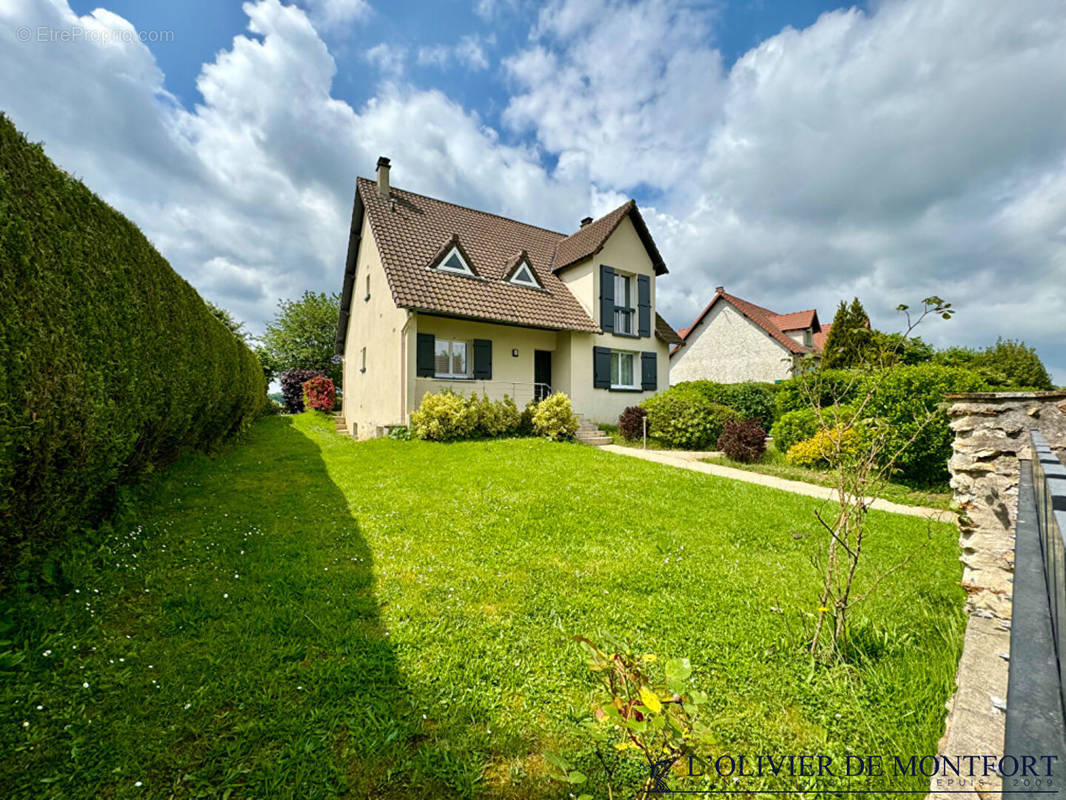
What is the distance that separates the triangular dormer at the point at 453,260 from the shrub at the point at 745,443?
8.76 m

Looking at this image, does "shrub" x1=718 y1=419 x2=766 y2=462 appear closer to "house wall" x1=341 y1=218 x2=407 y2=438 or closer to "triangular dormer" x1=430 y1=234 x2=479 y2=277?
"house wall" x1=341 y1=218 x2=407 y2=438

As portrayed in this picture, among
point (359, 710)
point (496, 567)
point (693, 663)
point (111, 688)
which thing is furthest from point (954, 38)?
point (111, 688)

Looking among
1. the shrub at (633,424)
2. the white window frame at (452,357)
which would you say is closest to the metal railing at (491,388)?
the white window frame at (452,357)

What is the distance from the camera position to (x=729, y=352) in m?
26.9

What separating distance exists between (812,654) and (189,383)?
24.9ft

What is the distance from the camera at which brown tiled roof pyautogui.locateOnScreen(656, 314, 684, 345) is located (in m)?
17.3

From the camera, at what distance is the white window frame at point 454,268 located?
13.1 meters

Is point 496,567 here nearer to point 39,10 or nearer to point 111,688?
point 111,688

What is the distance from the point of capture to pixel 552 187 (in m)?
13.5

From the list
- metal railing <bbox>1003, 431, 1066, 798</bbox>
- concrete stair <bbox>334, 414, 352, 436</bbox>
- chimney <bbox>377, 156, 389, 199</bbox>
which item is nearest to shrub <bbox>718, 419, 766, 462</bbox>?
metal railing <bbox>1003, 431, 1066, 798</bbox>

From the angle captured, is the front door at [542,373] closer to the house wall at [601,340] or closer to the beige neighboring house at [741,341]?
the house wall at [601,340]

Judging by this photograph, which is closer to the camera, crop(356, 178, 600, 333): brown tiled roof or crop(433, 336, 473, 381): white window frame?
crop(356, 178, 600, 333): brown tiled roof

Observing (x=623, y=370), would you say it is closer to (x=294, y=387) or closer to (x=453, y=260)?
(x=453, y=260)

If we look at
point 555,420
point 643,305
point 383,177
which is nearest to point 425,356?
point 555,420
